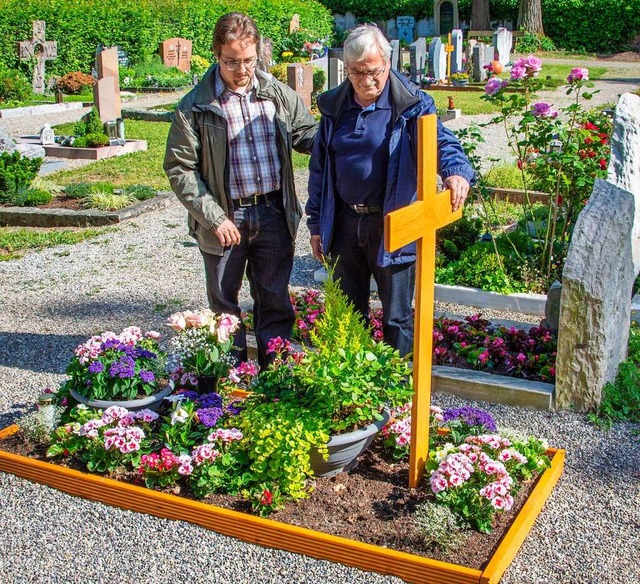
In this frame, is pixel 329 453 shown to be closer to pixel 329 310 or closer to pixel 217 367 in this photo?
pixel 329 310

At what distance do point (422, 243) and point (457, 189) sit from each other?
0.34m

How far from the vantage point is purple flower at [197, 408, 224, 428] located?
394 centimetres

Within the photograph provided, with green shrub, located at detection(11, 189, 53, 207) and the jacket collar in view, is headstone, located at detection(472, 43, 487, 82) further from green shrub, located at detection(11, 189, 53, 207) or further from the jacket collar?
the jacket collar

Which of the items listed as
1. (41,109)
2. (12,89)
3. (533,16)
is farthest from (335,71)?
(533,16)

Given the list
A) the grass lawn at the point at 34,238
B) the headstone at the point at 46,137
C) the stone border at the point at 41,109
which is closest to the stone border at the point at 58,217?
the grass lawn at the point at 34,238

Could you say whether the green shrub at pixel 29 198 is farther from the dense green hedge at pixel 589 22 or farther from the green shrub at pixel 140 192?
the dense green hedge at pixel 589 22

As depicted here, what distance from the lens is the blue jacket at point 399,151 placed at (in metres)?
4.02

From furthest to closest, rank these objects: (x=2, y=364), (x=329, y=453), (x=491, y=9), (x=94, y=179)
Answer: (x=491, y=9)
(x=94, y=179)
(x=2, y=364)
(x=329, y=453)

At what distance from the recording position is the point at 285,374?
4.07 m

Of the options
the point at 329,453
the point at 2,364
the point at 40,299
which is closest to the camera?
the point at 329,453

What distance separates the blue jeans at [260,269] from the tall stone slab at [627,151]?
2.67 m

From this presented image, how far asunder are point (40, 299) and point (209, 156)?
3119 millimetres

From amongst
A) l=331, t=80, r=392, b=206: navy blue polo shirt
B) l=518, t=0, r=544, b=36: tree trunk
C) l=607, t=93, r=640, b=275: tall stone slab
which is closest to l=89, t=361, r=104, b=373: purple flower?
l=331, t=80, r=392, b=206: navy blue polo shirt

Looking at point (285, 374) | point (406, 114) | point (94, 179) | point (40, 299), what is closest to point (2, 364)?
point (40, 299)
